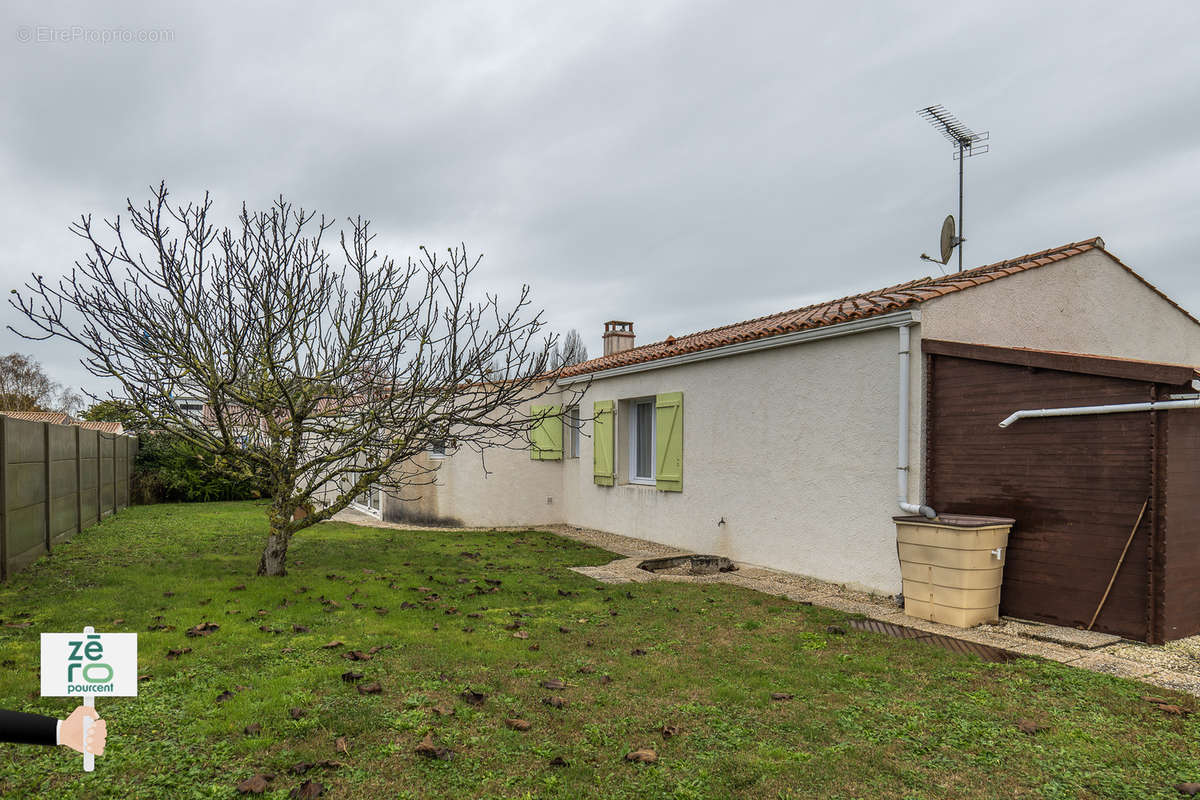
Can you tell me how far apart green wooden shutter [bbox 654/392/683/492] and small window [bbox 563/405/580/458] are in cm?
286

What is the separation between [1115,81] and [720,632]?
9240 mm

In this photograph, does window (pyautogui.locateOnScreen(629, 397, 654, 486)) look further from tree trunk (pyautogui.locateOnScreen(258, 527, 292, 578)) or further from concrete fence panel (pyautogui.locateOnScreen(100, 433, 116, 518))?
concrete fence panel (pyautogui.locateOnScreen(100, 433, 116, 518))

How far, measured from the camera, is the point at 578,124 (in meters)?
11.2

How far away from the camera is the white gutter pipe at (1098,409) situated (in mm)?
5117

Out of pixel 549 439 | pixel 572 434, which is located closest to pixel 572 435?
pixel 572 434

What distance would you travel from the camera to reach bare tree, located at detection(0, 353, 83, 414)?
3578cm

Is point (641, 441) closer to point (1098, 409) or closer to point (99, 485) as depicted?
point (1098, 409)

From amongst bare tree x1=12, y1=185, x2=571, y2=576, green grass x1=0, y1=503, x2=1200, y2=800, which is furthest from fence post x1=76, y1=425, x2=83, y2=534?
bare tree x1=12, y1=185, x2=571, y2=576

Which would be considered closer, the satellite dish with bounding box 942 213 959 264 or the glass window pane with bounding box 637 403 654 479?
the satellite dish with bounding box 942 213 959 264

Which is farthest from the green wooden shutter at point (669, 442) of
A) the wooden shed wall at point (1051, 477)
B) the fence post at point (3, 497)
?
the fence post at point (3, 497)

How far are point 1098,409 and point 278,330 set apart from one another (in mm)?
7422

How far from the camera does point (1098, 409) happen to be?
5.57 m

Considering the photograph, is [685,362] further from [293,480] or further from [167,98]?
[167,98]

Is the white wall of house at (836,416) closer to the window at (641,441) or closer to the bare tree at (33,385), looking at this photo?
the window at (641,441)
